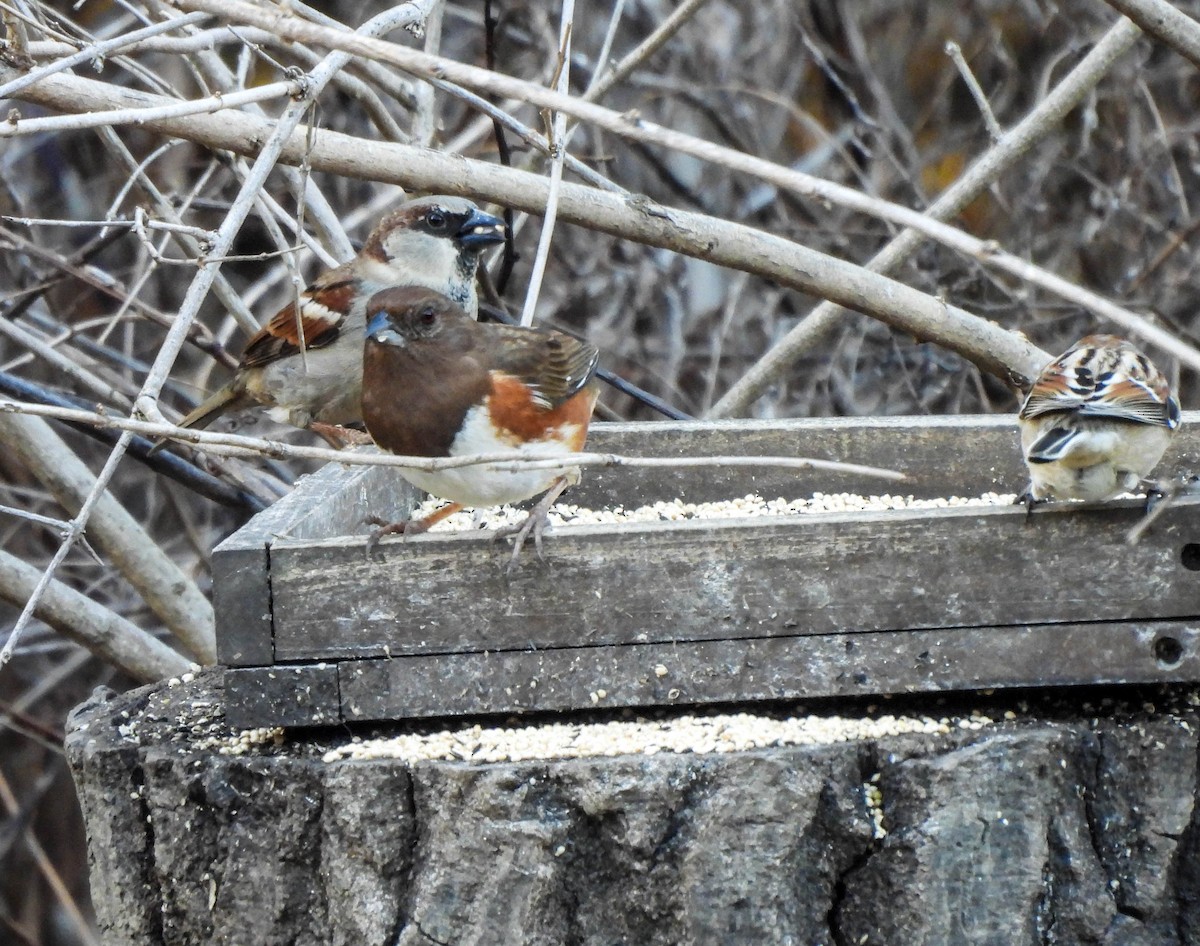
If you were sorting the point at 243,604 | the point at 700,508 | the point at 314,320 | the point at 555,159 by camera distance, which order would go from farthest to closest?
1. the point at 314,320
2. the point at 700,508
3. the point at 555,159
4. the point at 243,604

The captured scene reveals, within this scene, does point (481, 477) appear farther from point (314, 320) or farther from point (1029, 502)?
point (314, 320)

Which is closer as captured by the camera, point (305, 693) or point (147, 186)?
point (305, 693)

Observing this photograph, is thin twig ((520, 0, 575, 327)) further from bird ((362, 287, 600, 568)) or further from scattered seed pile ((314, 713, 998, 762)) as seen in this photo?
scattered seed pile ((314, 713, 998, 762))

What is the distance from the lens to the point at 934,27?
8125 millimetres

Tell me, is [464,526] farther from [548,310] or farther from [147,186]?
[548,310]

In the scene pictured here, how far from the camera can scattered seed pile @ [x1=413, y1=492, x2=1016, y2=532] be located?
365cm

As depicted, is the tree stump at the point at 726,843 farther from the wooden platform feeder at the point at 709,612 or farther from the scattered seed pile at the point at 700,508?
the scattered seed pile at the point at 700,508

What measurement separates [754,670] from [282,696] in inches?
32.7

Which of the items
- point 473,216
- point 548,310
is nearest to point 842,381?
point 548,310

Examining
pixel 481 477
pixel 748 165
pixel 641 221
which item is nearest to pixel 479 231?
pixel 641 221

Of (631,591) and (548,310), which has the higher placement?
(548,310)

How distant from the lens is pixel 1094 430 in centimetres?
275

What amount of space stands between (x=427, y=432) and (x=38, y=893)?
17.7 ft

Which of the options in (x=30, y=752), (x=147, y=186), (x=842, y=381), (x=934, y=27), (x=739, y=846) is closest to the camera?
(x=739, y=846)
